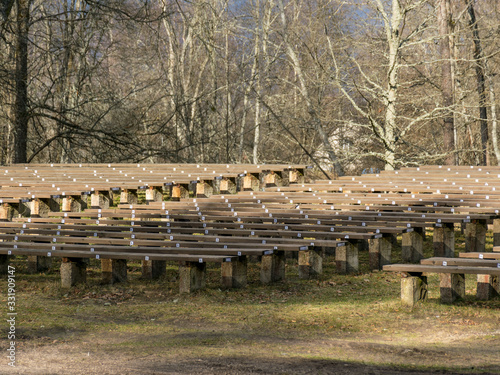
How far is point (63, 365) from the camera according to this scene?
5391 millimetres

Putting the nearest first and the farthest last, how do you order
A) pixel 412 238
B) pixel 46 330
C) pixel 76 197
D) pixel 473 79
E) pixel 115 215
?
1. pixel 46 330
2. pixel 412 238
3. pixel 115 215
4. pixel 76 197
5. pixel 473 79

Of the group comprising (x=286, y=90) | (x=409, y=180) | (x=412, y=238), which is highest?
(x=286, y=90)

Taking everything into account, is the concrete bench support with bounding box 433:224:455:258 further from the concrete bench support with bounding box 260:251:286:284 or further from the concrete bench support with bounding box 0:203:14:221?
the concrete bench support with bounding box 0:203:14:221

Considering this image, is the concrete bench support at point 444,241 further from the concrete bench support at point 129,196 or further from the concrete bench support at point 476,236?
the concrete bench support at point 129,196

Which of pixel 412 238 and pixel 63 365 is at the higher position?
pixel 412 238

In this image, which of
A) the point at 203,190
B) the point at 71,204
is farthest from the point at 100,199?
the point at 203,190

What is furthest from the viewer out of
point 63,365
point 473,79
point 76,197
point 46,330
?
point 473,79

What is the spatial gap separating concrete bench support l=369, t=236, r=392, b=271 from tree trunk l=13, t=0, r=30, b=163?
45.0 feet

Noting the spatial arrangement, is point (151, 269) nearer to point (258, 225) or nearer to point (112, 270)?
point (112, 270)

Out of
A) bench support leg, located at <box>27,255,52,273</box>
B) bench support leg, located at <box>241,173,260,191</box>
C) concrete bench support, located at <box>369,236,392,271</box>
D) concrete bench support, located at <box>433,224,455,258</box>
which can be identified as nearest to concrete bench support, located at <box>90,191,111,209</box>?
bench support leg, located at <box>241,173,260,191</box>

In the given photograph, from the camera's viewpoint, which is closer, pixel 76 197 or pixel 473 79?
pixel 76 197

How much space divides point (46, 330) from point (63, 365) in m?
1.44

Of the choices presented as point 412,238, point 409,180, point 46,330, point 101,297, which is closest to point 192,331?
point 46,330

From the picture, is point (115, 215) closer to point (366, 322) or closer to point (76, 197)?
point (76, 197)
